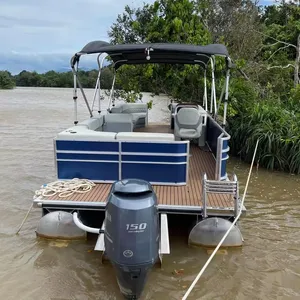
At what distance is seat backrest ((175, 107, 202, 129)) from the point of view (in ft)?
23.9

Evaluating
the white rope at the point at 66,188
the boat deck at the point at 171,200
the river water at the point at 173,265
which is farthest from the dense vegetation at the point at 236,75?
the white rope at the point at 66,188

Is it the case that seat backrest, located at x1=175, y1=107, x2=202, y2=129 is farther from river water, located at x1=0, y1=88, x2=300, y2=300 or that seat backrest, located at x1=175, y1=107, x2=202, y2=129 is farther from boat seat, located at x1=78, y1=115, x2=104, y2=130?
river water, located at x1=0, y1=88, x2=300, y2=300

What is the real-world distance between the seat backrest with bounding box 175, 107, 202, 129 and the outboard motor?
4.30 metres

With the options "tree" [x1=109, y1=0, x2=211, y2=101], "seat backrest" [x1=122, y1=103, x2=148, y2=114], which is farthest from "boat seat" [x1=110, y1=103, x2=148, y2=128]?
"tree" [x1=109, y1=0, x2=211, y2=101]

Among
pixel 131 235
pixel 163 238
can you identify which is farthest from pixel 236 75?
pixel 131 235

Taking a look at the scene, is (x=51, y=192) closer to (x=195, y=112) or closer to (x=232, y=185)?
(x=232, y=185)

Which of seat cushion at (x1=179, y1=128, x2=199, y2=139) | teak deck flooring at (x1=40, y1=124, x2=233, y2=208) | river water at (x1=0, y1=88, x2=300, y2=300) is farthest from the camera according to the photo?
seat cushion at (x1=179, y1=128, x2=199, y2=139)

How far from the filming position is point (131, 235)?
2979 mm

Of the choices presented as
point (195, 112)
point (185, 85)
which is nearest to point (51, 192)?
point (195, 112)

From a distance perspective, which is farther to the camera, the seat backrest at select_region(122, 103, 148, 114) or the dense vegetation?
the seat backrest at select_region(122, 103, 148, 114)

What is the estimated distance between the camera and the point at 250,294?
150 inches

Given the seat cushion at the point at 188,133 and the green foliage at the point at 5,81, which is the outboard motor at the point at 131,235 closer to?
the seat cushion at the point at 188,133

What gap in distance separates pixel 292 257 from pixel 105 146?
257 cm

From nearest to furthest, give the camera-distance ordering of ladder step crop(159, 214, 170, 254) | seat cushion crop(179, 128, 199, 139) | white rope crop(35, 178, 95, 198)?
ladder step crop(159, 214, 170, 254) → white rope crop(35, 178, 95, 198) → seat cushion crop(179, 128, 199, 139)
